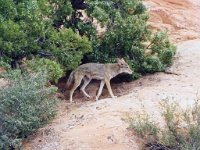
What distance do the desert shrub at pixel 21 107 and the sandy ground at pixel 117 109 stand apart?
11.8 inches

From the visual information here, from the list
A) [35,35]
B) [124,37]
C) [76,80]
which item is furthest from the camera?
[124,37]

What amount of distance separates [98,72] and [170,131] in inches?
162

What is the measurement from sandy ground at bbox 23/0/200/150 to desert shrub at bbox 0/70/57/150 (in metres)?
0.30

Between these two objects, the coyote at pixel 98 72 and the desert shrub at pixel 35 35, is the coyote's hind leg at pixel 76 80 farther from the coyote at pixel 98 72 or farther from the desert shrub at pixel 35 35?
the desert shrub at pixel 35 35

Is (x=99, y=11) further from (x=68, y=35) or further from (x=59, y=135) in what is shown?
(x=59, y=135)

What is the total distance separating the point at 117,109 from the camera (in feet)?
34.4

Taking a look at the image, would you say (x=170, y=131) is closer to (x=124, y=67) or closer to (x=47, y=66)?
(x=47, y=66)

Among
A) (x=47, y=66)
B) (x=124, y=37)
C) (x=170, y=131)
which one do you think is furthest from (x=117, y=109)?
(x=124, y=37)

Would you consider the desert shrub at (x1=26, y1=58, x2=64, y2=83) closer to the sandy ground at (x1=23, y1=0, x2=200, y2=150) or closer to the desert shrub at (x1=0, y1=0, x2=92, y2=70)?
the desert shrub at (x1=0, y1=0, x2=92, y2=70)

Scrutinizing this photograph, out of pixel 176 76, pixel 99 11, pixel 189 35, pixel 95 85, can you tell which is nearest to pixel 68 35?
pixel 99 11

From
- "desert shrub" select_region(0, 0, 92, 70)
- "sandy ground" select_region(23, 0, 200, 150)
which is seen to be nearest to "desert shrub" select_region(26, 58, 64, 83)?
"desert shrub" select_region(0, 0, 92, 70)

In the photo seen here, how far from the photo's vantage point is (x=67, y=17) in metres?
13.8

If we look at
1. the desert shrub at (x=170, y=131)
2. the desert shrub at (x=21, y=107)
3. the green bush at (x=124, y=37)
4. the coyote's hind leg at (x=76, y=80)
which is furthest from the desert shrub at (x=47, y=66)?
the desert shrub at (x=170, y=131)

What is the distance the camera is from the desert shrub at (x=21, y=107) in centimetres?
949
